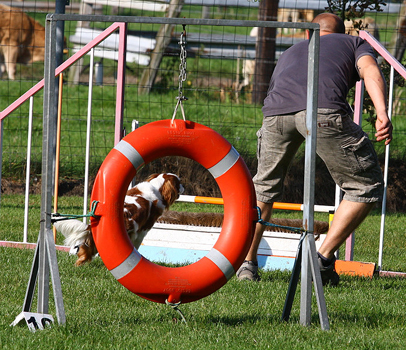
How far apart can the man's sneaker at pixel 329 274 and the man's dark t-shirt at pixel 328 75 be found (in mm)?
907

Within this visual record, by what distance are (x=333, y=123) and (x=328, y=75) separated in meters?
0.28

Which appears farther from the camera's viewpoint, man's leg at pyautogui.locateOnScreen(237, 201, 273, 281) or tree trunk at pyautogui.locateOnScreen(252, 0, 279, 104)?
tree trunk at pyautogui.locateOnScreen(252, 0, 279, 104)

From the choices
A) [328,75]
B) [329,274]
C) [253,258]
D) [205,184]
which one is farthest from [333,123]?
[205,184]

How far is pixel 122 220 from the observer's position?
2.70 metres

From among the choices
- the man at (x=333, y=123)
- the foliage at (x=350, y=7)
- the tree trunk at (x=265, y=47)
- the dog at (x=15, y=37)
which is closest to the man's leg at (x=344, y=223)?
the man at (x=333, y=123)

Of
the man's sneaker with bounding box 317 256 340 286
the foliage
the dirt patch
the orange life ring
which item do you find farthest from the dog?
the orange life ring

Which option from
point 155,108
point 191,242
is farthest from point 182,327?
point 155,108

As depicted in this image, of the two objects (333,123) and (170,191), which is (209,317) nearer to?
(333,123)

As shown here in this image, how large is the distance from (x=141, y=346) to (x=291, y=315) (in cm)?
91

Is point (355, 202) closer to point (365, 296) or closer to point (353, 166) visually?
point (353, 166)

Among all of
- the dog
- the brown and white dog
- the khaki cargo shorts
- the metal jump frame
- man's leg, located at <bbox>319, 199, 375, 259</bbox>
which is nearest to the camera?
the metal jump frame

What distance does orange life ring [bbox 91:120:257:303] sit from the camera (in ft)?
8.67

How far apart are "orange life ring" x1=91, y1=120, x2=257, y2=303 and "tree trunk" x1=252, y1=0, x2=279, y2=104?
502cm

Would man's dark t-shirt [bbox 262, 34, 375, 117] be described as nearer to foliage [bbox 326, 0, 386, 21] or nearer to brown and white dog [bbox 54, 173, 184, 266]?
brown and white dog [bbox 54, 173, 184, 266]
